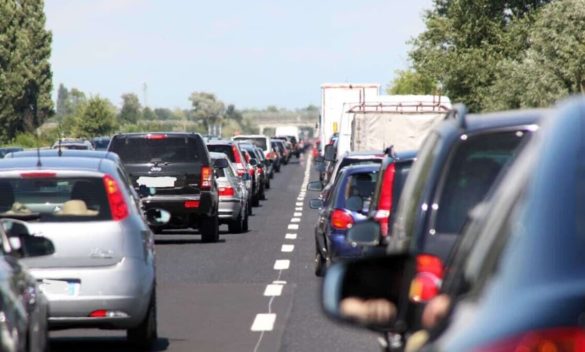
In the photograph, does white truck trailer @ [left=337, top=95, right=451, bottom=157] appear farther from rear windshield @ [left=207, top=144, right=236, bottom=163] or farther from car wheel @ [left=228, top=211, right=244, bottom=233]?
car wheel @ [left=228, top=211, right=244, bottom=233]

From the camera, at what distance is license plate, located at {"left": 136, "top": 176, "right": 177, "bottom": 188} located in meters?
25.3

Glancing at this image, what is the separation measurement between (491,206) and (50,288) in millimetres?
8049

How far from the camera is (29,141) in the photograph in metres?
98.9

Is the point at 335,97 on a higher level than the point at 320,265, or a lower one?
higher

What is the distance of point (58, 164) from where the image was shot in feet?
40.9

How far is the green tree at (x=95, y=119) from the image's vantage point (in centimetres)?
12477

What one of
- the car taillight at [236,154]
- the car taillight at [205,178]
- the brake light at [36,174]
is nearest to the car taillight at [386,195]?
the brake light at [36,174]

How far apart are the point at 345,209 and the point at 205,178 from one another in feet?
27.2

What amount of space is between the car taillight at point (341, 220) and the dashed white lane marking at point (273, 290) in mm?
888

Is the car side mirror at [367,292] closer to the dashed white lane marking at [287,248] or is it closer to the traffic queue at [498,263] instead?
the traffic queue at [498,263]

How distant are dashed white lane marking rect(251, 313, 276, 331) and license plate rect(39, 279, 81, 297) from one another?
2617 millimetres

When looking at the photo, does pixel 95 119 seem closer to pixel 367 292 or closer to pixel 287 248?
pixel 287 248

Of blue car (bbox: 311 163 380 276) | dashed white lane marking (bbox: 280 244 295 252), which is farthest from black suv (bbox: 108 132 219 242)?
blue car (bbox: 311 163 380 276)

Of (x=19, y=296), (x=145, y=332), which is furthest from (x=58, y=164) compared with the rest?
(x=19, y=296)
